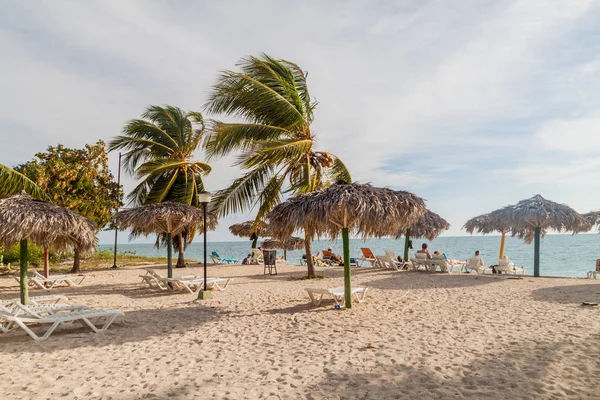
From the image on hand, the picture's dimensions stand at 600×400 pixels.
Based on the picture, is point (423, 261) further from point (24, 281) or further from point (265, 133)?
point (24, 281)

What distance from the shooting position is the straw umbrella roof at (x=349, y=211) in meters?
6.88

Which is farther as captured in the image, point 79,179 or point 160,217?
point 79,179

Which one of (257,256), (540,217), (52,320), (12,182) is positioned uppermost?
(12,182)

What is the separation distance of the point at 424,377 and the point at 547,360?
145 centimetres

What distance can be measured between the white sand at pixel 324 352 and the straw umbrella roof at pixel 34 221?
79.6 inches

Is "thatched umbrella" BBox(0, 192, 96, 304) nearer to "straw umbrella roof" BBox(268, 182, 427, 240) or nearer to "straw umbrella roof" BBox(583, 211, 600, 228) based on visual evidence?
"straw umbrella roof" BBox(268, 182, 427, 240)

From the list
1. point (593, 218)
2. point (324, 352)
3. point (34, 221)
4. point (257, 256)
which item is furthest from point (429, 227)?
point (34, 221)

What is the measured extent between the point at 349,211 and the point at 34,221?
19.7 feet

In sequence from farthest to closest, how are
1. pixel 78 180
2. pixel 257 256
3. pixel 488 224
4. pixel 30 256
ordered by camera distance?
pixel 257 256 → pixel 30 256 → pixel 488 224 → pixel 78 180

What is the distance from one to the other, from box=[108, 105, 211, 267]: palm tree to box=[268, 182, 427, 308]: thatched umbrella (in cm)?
998

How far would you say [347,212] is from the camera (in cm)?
717

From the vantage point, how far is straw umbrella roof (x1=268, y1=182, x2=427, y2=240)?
6875 millimetres

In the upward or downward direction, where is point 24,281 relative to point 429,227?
downward

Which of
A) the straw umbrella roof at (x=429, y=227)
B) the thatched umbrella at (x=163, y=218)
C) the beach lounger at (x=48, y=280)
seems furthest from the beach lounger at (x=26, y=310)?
the straw umbrella roof at (x=429, y=227)
